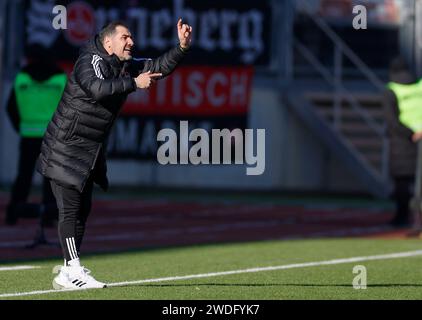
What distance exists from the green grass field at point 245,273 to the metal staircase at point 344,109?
30.9ft

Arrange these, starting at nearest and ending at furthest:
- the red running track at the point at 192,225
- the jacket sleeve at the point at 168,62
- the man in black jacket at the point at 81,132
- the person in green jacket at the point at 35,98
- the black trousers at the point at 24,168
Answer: the man in black jacket at the point at 81,132, the jacket sleeve at the point at 168,62, the red running track at the point at 192,225, the person in green jacket at the point at 35,98, the black trousers at the point at 24,168

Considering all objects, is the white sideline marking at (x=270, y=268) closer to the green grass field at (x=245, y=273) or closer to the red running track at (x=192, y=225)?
the green grass field at (x=245, y=273)

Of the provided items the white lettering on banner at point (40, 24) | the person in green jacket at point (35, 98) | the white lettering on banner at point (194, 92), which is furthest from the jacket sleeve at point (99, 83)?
the white lettering on banner at point (40, 24)

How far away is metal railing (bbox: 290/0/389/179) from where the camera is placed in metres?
24.9

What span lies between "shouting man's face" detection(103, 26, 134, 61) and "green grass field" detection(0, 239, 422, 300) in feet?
5.63

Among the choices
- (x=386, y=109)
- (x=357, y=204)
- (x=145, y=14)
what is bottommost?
(x=357, y=204)

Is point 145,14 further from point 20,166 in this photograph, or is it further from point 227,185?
point 20,166

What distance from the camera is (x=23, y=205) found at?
48.9ft

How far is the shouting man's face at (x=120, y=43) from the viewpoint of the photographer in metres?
9.96

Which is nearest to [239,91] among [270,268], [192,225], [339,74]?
[339,74]

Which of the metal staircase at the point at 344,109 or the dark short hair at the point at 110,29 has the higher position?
the dark short hair at the point at 110,29

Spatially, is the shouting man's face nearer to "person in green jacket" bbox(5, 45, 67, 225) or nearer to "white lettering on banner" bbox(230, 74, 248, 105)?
"person in green jacket" bbox(5, 45, 67, 225)
